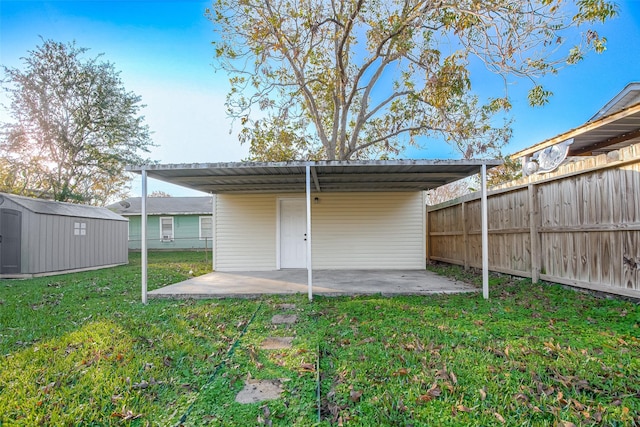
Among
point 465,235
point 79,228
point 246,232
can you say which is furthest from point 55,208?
point 465,235

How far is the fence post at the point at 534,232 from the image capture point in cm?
538

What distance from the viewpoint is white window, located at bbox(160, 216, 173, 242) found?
1891cm

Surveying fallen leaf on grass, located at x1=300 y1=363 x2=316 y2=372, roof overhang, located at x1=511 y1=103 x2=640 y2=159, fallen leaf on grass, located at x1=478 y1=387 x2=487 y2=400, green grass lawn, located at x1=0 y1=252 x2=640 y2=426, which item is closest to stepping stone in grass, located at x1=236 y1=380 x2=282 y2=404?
green grass lawn, located at x1=0 y1=252 x2=640 y2=426

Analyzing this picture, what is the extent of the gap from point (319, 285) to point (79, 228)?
8.19 meters

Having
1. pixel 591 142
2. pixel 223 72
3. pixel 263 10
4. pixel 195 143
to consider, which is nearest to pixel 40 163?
pixel 195 143

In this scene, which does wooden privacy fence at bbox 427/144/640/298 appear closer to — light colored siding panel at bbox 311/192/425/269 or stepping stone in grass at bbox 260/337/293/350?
light colored siding panel at bbox 311/192/425/269

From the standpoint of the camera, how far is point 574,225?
4.68 meters

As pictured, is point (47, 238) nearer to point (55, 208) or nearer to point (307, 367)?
point (55, 208)

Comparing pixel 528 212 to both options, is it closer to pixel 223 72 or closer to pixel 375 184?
pixel 375 184

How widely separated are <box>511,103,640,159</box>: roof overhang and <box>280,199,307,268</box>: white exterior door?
6.62 m

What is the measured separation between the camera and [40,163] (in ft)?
47.2

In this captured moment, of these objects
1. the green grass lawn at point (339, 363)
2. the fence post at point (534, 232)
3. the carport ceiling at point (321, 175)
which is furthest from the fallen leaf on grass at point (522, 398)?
the fence post at point (534, 232)

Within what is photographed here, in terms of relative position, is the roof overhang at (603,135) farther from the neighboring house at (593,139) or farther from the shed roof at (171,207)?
the shed roof at (171,207)

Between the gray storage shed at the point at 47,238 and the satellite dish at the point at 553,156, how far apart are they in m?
12.6
